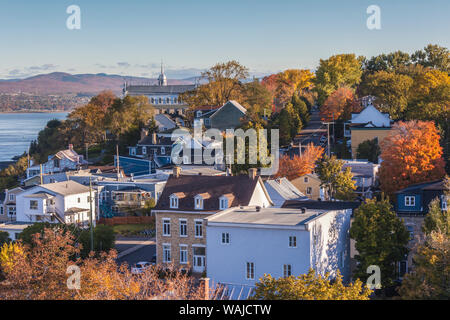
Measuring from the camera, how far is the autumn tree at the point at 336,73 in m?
Result: 91.8

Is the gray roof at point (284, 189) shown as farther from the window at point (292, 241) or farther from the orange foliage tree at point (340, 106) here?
the orange foliage tree at point (340, 106)

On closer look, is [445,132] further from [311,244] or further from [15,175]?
[15,175]

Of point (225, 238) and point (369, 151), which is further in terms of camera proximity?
point (369, 151)

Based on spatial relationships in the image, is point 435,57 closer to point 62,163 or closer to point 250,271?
point 62,163

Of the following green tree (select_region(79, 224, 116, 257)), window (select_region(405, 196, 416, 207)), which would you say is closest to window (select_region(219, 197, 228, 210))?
green tree (select_region(79, 224, 116, 257))

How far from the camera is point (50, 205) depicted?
4969cm

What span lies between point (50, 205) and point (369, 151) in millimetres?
32892

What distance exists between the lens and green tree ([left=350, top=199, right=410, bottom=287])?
2972cm

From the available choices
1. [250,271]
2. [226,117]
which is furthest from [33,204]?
[226,117]

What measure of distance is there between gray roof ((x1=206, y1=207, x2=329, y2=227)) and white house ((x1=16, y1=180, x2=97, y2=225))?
21855 mm

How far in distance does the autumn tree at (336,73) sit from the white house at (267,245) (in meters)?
62.5

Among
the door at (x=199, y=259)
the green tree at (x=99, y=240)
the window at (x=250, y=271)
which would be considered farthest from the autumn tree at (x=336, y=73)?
the window at (x=250, y=271)

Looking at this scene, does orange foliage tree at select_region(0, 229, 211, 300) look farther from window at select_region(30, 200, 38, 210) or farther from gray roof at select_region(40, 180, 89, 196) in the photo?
gray roof at select_region(40, 180, 89, 196)
